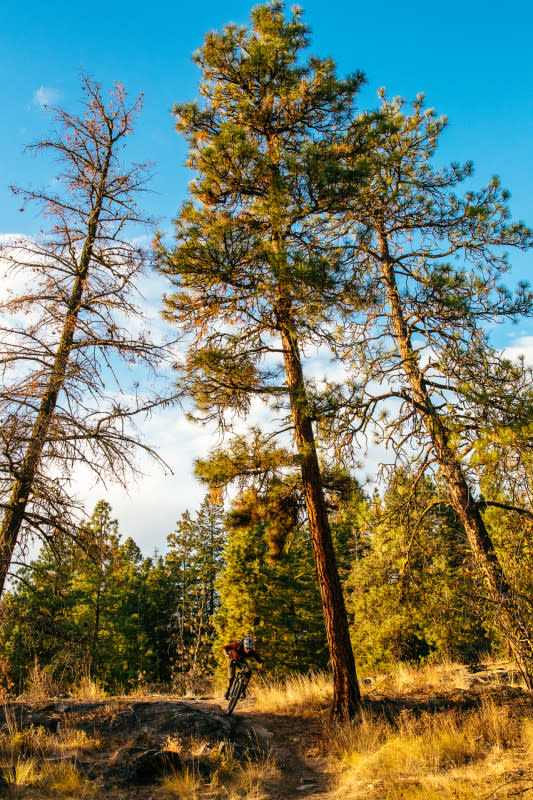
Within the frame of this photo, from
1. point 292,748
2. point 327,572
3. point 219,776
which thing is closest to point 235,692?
point 292,748

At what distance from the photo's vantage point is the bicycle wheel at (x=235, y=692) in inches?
336

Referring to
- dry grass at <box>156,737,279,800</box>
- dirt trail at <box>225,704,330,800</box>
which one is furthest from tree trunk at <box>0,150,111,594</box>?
dirt trail at <box>225,704,330,800</box>

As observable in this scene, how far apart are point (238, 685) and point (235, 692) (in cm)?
17

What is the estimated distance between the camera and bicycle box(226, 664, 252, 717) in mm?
8555

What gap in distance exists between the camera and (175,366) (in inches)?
349

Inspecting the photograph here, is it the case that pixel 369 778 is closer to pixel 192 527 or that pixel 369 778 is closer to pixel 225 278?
pixel 225 278

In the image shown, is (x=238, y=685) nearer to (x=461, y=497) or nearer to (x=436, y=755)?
(x=436, y=755)

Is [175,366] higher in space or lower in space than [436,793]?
higher

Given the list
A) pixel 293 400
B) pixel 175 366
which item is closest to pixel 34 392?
pixel 175 366

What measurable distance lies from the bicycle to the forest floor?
0.79 feet

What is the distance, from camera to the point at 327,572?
8422 millimetres

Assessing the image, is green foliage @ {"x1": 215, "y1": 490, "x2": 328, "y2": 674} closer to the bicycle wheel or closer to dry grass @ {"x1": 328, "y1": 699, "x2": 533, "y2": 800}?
the bicycle wheel

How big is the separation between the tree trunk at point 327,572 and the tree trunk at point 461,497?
206 cm

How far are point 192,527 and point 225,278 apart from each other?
28976 millimetres
